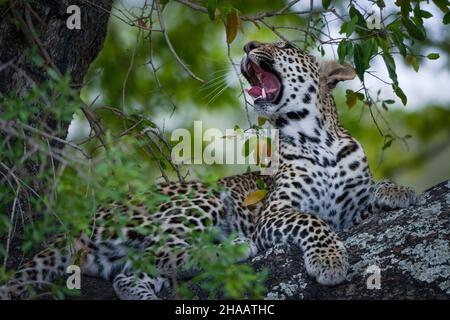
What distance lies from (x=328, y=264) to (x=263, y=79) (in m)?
3.12

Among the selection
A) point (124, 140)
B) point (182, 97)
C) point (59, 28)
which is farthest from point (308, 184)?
point (182, 97)

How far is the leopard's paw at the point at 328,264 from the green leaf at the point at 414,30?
2016 mm

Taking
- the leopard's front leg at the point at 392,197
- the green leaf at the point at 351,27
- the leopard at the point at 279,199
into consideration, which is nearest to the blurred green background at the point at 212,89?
the leopard at the point at 279,199

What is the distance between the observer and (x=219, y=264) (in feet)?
21.4

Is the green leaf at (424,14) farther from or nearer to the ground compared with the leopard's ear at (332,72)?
nearer to the ground

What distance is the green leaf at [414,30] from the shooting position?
900 centimetres

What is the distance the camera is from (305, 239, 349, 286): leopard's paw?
319 inches

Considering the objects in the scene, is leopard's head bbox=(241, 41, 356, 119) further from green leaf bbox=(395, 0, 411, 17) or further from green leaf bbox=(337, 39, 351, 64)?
green leaf bbox=(337, 39, 351, 64)

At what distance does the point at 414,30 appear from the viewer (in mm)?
9023

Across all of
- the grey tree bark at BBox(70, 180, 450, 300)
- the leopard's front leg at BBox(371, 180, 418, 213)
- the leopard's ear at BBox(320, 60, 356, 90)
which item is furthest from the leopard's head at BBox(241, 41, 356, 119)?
the grey tree bark at BBox(70, 180, 450, 300)

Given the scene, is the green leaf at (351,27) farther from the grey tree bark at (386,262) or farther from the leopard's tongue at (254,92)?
the leopard's tongue at (254,92)

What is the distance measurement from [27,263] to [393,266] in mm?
3111

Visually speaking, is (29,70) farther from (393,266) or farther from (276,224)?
(393,266)

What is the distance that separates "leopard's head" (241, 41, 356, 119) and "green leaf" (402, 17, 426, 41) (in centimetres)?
150
